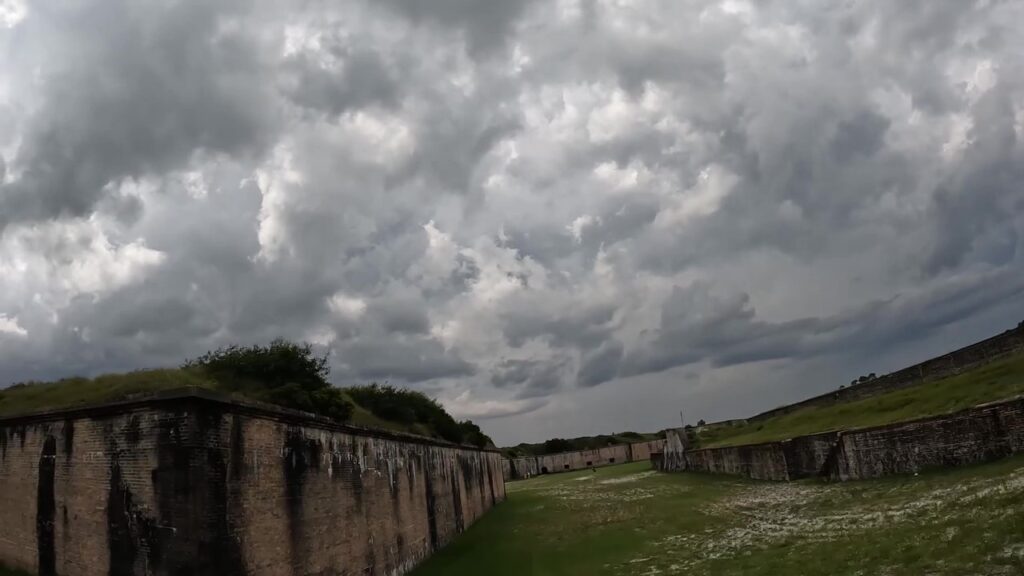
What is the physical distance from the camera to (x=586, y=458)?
3462 inches

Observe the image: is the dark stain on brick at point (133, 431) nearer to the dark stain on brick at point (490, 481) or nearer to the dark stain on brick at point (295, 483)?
the dark stain on brick at point (295, 483)

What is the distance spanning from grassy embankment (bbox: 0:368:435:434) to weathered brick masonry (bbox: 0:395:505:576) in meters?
0.85

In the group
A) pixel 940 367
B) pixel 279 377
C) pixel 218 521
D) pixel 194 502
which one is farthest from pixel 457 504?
pixel 940 367

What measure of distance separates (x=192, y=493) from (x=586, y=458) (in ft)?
270

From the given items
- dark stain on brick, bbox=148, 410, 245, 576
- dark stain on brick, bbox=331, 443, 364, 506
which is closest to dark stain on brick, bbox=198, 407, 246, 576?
dark stain on brick, bbox=148, 410, 245, 576

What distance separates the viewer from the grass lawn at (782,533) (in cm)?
1136

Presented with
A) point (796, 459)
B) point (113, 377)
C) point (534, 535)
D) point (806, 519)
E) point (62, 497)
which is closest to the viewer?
point (62, 497)

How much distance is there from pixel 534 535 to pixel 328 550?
12333mm

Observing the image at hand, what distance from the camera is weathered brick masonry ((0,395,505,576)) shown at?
10.2m

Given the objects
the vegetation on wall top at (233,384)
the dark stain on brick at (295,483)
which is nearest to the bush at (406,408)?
the vegetation on wall top at (233,384)

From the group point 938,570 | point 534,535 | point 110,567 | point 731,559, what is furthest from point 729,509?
point 110,567

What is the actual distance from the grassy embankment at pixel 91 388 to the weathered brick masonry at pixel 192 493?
0.85 meters

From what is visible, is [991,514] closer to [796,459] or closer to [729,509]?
[729,509]

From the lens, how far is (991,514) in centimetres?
1207
